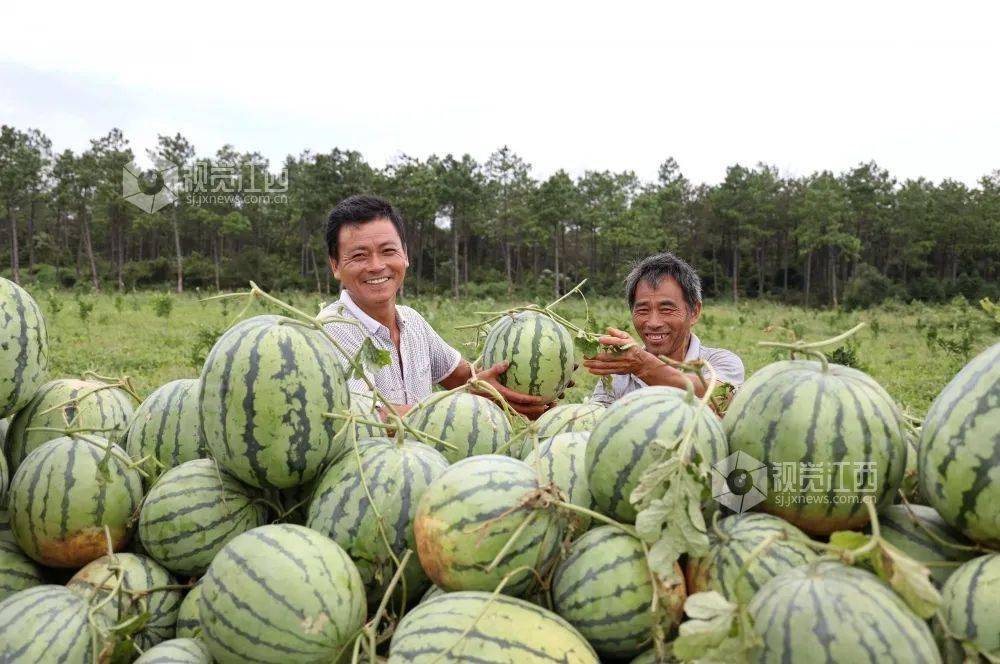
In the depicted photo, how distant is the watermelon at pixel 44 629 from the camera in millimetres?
1512

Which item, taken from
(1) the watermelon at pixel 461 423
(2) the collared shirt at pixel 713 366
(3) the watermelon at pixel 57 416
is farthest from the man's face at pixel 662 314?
(3) the watermelon at pixel 57 416

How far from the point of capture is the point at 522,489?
1550mm

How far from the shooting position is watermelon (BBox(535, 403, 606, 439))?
7.47 feet

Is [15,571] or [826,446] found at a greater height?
[826,446]

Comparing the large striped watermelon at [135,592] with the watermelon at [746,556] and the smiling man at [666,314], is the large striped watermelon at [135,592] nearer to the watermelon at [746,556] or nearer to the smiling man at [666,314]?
the watermelon at [746,556]

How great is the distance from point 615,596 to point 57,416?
1913mm

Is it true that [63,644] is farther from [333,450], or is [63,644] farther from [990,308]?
[990,308]

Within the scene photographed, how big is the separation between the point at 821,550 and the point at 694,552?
0.28 m

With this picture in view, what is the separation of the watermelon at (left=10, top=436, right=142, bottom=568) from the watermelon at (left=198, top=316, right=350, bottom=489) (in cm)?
31

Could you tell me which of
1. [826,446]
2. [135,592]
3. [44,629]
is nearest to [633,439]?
[826,446]

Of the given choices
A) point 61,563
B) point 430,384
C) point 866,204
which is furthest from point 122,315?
point 866,204

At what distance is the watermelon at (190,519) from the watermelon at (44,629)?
0.78 feet

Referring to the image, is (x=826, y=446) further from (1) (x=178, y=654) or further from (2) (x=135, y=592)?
(2) (x=135, y=592)

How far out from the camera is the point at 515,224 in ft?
161
